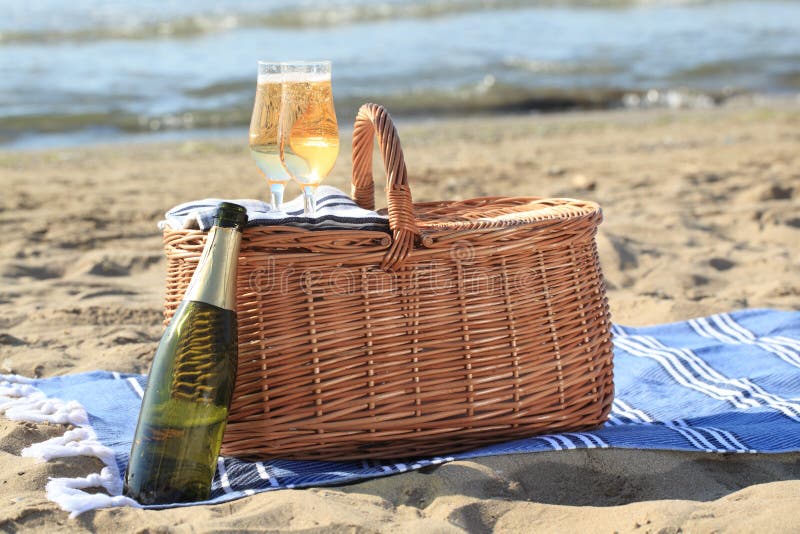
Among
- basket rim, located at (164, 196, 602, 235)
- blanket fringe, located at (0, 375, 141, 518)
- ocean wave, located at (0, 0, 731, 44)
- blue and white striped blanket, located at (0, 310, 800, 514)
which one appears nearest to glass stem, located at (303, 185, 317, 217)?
basket rim, located at (164, 196, 602, 235)

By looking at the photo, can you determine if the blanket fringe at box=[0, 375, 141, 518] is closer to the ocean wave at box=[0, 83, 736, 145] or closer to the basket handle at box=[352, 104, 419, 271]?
the basket handle at box=[352, 104, 419, 271]

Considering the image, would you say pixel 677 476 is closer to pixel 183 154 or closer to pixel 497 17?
pixel 183 154

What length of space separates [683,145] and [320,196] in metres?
5.08

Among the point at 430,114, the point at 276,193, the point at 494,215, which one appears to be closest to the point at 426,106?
the point at 430,114

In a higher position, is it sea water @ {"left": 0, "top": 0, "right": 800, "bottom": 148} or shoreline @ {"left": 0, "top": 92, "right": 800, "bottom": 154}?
sea water @ {"left": 0, "top": 0, "right": 800, "bottom": 148}

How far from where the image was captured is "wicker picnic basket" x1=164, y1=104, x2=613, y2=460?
1.81 meters

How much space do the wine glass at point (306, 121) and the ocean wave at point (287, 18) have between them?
42.1ft

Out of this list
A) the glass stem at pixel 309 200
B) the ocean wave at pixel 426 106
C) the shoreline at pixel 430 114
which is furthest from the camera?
the ocean wave at pixel 426 106

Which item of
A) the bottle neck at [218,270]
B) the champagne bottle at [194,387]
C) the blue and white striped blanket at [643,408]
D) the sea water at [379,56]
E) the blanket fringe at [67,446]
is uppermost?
the sea water at [379,56]

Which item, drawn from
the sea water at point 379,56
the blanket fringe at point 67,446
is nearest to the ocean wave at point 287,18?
the sea water at point 379,56

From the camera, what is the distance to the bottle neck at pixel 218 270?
5.67 feet

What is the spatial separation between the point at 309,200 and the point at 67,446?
0.71 m

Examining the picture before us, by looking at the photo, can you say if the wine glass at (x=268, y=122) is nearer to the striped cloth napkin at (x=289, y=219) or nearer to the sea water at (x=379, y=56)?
the striped cloth napkin at (x=289, y=219)

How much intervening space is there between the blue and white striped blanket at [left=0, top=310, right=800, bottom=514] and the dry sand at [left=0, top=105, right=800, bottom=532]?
1.5 inches
